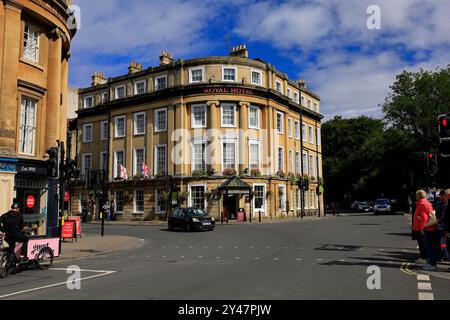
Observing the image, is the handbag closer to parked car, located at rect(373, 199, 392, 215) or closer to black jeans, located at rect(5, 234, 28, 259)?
black jeans, located at rect(5, 234, 28, 259)

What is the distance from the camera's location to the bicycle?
34.6 ft

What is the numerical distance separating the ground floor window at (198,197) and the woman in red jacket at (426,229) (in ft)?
90.5

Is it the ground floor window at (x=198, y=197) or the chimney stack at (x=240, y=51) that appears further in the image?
the chimney stack at (x=240, y=51)

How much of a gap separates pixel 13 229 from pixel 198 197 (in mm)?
26835

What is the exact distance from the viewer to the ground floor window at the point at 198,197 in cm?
3776

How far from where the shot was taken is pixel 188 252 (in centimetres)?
1547

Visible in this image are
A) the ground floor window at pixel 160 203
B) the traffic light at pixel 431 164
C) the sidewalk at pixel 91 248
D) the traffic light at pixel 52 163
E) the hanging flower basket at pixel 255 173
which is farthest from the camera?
the ground floor window at pixel 160 203

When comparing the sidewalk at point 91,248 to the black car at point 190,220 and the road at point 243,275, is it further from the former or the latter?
the black car at point 190,220

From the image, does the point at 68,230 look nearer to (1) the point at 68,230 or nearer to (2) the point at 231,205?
(1) the point at 68,230

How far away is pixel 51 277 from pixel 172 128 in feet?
97.7

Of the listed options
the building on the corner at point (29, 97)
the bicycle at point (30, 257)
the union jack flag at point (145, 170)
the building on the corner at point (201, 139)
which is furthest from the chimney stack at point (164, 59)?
the bicycle at point (30, 257)

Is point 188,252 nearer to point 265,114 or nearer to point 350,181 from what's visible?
point 265,114

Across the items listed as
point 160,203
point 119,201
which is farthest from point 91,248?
point 119,201
